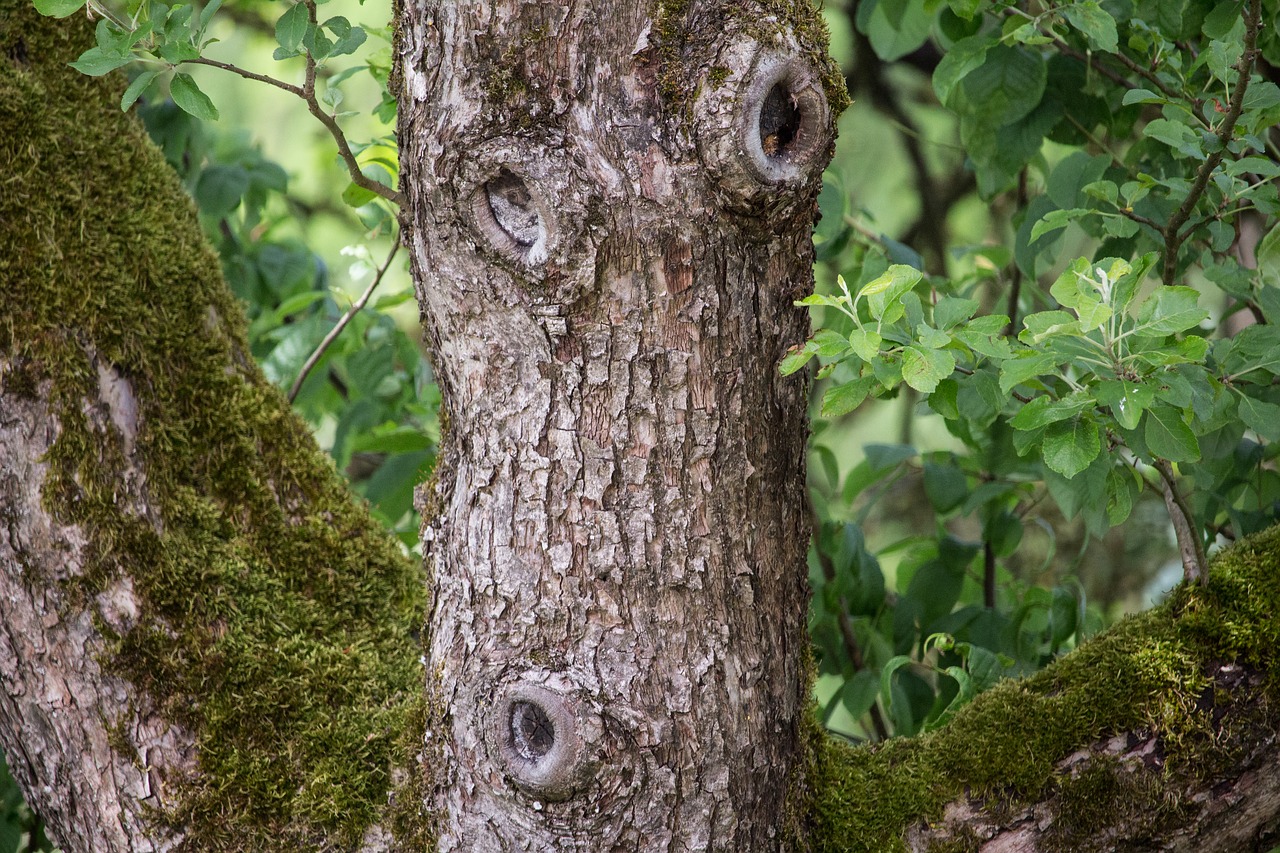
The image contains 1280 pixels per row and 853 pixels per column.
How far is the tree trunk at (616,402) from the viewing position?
996mm

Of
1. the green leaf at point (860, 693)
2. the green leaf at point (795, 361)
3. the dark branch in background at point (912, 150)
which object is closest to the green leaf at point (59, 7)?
the green leaf at point (795, 361)

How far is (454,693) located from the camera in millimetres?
1173

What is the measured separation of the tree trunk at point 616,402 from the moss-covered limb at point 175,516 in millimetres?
257

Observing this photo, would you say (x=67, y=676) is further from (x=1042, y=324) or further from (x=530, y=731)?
(x=1042, y=324)

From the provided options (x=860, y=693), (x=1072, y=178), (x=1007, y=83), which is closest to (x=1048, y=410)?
(x=1072, y=178)

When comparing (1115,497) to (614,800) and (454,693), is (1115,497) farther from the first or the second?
(454,693)

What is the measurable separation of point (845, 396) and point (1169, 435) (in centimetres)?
39

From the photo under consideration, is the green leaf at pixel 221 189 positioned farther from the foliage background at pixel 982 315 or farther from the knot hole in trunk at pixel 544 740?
the knot hole in trunk at pixel 544 740

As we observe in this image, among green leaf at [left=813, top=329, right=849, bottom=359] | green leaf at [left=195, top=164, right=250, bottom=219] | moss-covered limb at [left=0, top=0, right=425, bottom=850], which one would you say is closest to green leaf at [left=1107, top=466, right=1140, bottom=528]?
green leaf at [left=813, top=329, right=849, bottom=359]

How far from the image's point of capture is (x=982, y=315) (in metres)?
1.61

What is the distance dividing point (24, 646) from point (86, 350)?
0.39m

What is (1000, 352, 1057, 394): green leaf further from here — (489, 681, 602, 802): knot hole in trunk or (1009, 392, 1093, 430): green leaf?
(489, 681, 602, 802): knot hole in trunk

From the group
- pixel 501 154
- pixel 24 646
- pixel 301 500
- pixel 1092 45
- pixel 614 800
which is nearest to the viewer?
pixel 501 154

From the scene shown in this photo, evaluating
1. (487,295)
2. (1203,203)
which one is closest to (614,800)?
(487,295)
